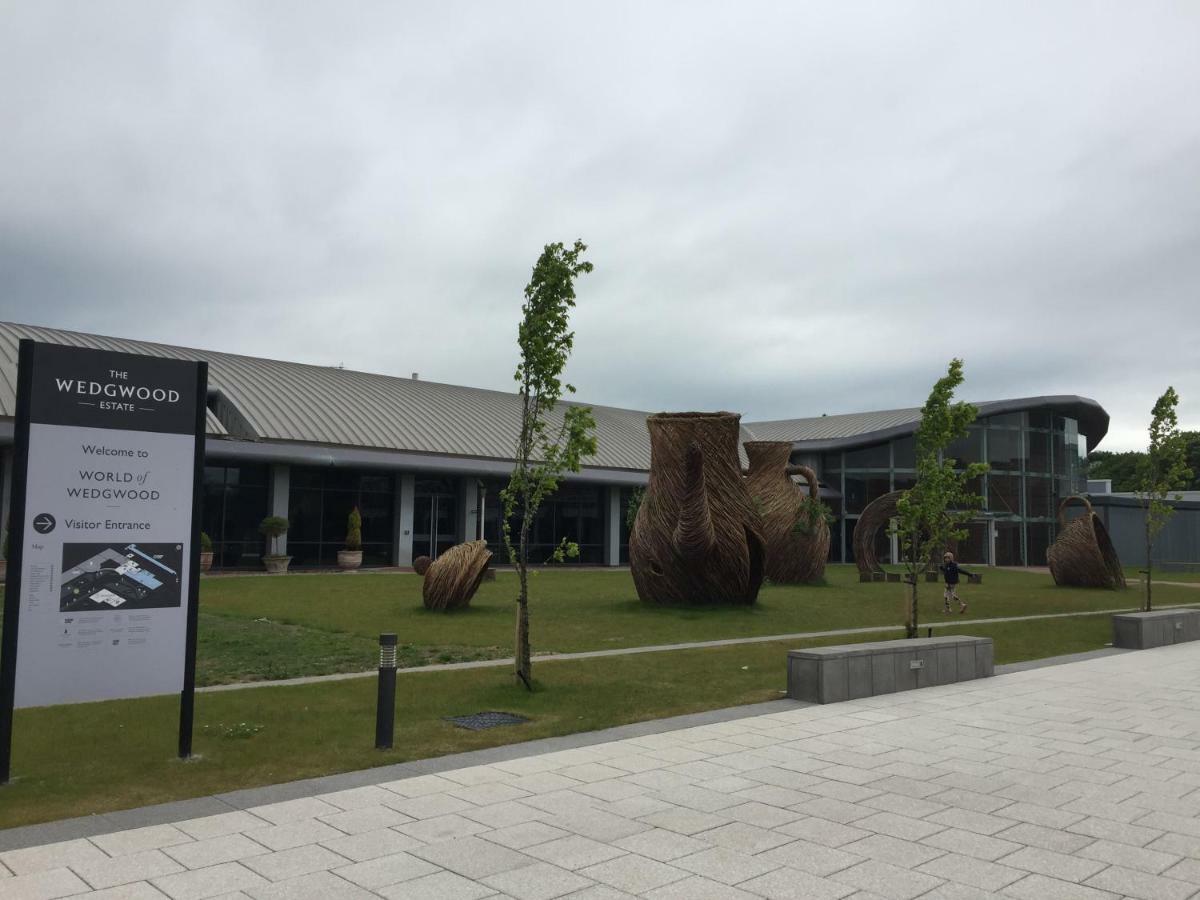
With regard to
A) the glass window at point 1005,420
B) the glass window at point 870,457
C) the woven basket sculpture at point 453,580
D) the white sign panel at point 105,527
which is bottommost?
the woven basket sculpture at point 453,580

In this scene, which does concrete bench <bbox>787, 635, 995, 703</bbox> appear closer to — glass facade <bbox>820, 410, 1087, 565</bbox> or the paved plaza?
the paved plaza

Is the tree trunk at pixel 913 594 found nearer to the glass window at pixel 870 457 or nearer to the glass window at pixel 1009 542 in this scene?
the glass window at pixel 870 457

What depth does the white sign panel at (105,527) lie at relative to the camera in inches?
232

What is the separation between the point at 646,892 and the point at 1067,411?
48.1 m

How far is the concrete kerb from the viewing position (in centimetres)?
485

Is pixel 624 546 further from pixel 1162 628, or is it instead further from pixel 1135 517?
pixel 1135 517

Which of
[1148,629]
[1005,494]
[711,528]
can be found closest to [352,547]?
[711,528]

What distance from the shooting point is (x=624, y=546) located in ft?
125

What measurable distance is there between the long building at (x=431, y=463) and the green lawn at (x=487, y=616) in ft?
15.8

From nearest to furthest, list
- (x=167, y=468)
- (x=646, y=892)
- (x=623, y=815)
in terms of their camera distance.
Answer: (x=646, y=892)
(x=623, y=815)
(x=167, y=468)

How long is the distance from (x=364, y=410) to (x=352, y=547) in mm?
6299

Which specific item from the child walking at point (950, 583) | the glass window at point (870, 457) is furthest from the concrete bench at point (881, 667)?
the glass window at point (870, 457)

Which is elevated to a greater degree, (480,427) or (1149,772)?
(480,427)

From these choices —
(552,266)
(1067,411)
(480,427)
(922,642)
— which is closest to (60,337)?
(480,427)
